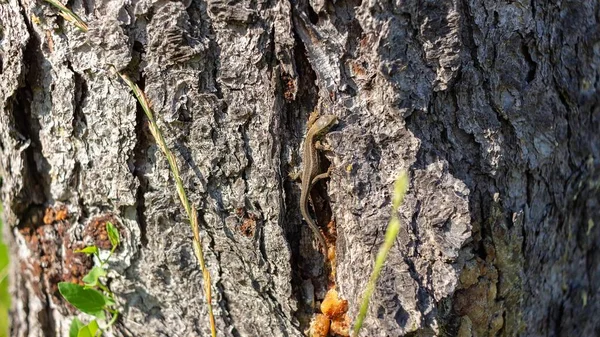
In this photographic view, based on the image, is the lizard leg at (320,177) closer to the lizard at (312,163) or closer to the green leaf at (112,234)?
the lizard at (312,163)

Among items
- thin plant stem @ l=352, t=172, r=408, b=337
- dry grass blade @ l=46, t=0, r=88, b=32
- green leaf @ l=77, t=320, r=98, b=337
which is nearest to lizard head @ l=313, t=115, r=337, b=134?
thin plant stem @ l=352, t=172, r=408, b=337

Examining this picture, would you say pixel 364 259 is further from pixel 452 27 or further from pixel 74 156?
pixel 74 156

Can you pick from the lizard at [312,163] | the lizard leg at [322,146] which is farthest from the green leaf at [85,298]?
the lizard leg at [322,146]

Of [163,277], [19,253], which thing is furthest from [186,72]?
[19,253]

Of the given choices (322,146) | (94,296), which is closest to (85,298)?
(94,296)

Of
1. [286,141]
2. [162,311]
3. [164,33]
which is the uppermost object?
[164,33]

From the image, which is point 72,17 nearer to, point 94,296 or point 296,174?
point 296,174

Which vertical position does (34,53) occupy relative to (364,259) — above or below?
above

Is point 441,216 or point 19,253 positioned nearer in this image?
point 441,216

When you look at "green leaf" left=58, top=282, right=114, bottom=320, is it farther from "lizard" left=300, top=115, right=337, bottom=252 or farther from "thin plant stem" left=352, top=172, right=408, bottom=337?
"thin plant stem" left=352, top=172, right=408, bottom=337
